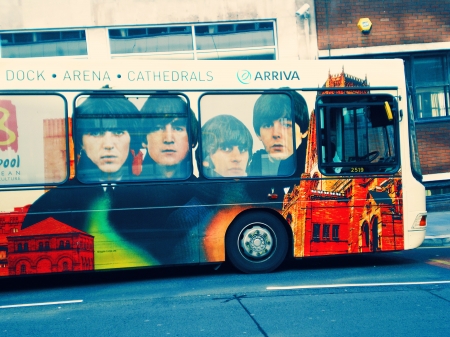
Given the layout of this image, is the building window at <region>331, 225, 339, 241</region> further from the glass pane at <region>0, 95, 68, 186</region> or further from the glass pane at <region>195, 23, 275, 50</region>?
the glass pane at <region>195, 23, 275, 50</region>

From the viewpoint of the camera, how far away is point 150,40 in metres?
16.2

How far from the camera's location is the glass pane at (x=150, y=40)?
16109 millimetres

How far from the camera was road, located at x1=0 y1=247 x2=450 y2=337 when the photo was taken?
244 inches

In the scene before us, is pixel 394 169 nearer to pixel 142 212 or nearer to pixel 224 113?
pixel 224 113

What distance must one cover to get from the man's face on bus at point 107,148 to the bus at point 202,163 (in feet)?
0.06

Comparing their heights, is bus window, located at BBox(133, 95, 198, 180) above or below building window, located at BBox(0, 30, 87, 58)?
below

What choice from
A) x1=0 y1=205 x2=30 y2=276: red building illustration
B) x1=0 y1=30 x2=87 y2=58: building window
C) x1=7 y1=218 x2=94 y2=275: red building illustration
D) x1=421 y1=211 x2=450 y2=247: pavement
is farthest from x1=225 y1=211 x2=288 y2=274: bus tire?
x1=0 y1=30 x2=87 y2=58: building window

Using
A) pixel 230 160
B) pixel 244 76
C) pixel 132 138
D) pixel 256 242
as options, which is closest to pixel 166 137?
pixel 132 138

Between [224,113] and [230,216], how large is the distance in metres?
1.43

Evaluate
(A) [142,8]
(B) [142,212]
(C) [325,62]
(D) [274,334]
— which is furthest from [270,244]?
(A) [142,8]

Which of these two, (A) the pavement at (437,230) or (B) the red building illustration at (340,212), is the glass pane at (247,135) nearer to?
(B) the red building illustration at (340,212)

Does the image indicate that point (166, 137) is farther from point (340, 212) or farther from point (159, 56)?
point (159, 56)

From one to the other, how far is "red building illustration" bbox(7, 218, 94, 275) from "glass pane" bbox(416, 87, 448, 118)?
10.9 m

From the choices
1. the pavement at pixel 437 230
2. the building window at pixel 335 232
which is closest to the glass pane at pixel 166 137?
the building window at pixel 335 232
